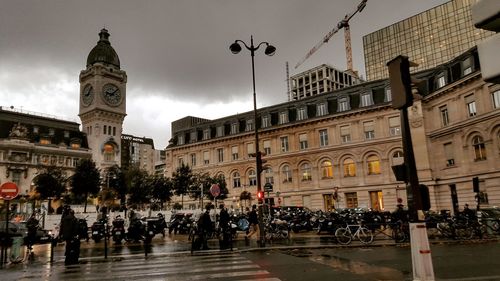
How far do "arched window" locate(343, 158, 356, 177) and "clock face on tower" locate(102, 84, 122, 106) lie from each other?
5867 centimetres

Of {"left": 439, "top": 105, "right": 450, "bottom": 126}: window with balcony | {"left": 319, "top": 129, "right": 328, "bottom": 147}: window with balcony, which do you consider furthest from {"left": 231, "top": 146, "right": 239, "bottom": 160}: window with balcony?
{"left": 439, "top": 105, "right": 450, "bottom": 126}: window with balcony

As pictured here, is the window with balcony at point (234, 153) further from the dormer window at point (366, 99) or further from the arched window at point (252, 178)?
the dormer window at point (366, 99)

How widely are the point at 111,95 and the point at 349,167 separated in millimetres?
59809

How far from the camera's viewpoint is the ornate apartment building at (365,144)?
3181 cm

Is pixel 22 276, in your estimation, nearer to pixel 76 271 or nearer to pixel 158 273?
pixel 76 271

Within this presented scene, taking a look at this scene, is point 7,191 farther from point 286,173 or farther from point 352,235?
point 286,173

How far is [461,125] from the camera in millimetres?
33000

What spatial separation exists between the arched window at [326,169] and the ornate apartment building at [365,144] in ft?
0.37

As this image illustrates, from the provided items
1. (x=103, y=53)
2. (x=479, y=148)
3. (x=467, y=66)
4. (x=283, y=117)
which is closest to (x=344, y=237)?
(x=479, y=148)

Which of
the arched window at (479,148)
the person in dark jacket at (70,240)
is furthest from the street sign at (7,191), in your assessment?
the arched window at (479,148)

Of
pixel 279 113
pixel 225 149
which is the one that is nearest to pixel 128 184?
pixel 225 149

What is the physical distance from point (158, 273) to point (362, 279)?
5002 mm

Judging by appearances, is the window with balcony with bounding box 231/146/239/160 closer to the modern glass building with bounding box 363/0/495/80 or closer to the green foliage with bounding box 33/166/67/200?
the green foliage with bounding box 33/166/67/200

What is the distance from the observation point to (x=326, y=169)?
4416cm
